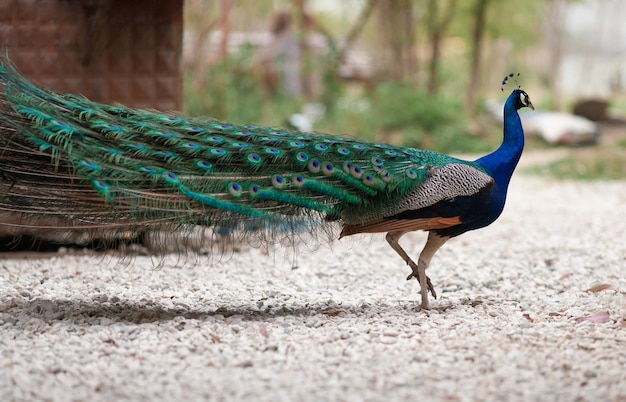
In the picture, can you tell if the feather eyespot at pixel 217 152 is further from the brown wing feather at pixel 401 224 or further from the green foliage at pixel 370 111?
the green foliage at pixel 370 111

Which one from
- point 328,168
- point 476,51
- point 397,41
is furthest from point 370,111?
point 328,168

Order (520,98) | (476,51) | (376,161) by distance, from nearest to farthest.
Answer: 1. (376,161)
2. (520,98)
3. (476,51)

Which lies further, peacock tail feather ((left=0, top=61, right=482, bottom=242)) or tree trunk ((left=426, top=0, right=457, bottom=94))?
tree trunk ((left=426, top=0, right=457, bottom=94))

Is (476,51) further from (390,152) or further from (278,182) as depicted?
(278,182)

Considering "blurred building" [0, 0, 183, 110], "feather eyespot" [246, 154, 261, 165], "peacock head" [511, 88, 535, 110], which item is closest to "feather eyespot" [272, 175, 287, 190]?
"feather eyespot" [246, 154, 261, 165]

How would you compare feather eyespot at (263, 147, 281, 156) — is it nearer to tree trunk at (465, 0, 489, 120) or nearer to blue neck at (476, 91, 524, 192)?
blue neck at (476, 91, 524, 192)

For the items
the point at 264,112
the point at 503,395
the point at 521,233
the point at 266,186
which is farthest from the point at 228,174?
the point at 264,112

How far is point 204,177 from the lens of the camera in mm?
4789

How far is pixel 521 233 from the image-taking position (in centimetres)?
877

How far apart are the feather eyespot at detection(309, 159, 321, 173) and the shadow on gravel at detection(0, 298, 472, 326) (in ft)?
3.21

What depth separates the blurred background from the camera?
24.3 feet

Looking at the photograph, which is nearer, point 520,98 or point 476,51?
point 520,98

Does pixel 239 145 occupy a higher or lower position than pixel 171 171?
higher

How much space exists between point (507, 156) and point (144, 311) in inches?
101
